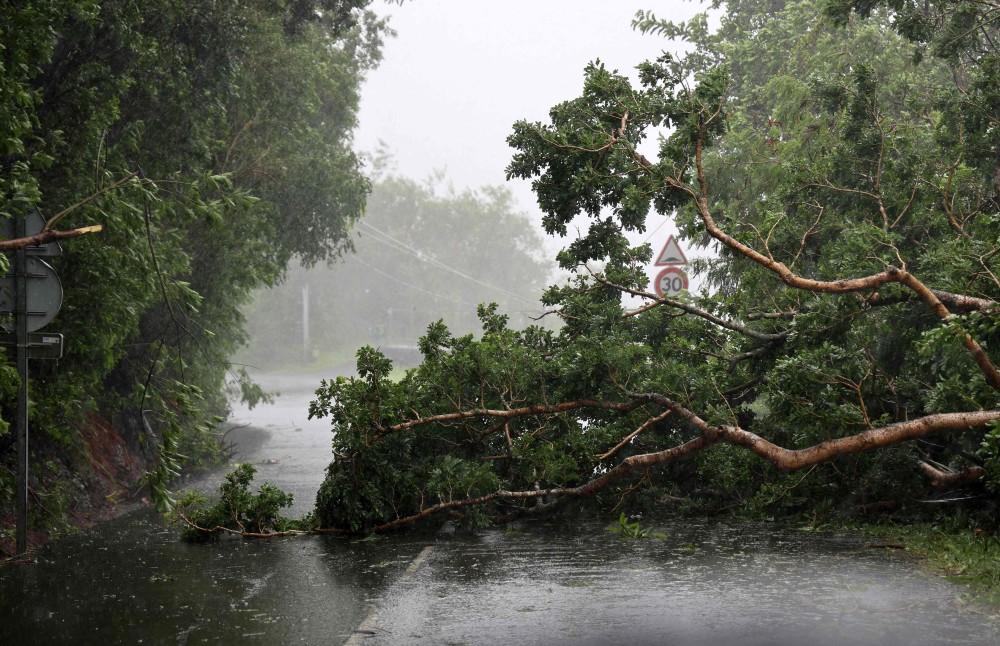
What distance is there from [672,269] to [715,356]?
26.1 feet

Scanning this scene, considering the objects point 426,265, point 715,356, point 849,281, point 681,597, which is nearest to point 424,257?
point 426,265

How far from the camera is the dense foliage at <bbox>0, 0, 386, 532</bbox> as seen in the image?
8.97 meters

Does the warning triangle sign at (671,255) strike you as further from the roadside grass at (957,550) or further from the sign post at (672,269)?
the roadside grass at (957,550)

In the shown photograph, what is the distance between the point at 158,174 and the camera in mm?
13383

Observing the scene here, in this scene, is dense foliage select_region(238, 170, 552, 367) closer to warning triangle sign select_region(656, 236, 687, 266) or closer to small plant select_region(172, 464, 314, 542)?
warning triangle sign select_region(656, 236, 687, 266)

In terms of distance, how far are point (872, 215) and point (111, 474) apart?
10.8 meters

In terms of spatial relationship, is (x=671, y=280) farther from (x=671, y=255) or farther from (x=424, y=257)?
(x=424, y=257)

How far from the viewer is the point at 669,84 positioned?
10922 millimetres

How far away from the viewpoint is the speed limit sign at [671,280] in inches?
744

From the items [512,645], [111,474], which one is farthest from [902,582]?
[111,474]

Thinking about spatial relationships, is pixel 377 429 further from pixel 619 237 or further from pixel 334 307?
pixel 334 307

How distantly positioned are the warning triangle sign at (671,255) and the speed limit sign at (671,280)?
15cm

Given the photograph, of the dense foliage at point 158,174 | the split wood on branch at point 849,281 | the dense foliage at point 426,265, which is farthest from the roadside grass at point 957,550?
the dense foliage at point 426,265

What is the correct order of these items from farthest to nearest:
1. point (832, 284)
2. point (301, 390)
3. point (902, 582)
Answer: point (301, 390)
point (832, 284)
point (902, 582)
